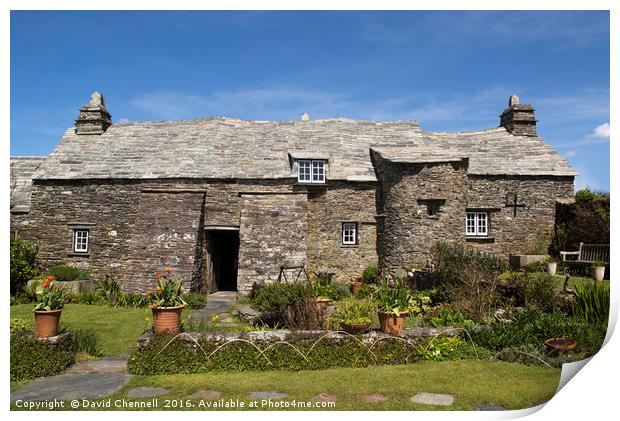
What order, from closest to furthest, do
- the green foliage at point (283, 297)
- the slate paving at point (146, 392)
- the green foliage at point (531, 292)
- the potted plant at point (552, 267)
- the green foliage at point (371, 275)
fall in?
the slate paving at point (146, 392) < the green foliage at point (283, 297) < the green foliage at point (531, 292) < the potted plant at point (552, 267) < the green foliage at point (371, 275)

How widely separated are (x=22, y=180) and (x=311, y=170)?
Answer: 13468 mm

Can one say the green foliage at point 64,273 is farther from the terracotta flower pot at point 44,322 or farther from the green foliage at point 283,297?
the green foliage at point 283,297

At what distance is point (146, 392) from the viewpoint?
7.05 metres

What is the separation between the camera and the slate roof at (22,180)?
63.6 feet

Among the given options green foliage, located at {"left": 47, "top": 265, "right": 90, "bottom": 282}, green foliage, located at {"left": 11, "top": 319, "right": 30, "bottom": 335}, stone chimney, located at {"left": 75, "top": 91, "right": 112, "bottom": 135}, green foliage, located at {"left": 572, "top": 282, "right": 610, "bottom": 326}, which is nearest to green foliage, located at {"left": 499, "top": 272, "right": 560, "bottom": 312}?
green foliage, located at {"left": 572, "top": 282, "right": 610, "bottom": 326}

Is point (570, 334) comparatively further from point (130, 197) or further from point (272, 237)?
point (130, 197)

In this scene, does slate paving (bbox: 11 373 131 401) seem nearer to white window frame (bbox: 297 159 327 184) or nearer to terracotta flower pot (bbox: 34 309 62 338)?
terracotta flower pot (bbox: 34 309 62 338)

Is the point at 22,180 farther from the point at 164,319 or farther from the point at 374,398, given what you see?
the point at 374,398

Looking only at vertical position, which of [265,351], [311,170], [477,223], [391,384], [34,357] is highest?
[311,170]

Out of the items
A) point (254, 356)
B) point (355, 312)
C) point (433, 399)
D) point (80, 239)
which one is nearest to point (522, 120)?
point (355, 312)

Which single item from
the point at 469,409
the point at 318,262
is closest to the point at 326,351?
the point at 469,409

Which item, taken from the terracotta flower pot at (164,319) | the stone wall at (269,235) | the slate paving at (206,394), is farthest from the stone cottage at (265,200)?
the slate paving at (206,394)

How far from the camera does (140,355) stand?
8.15 meters

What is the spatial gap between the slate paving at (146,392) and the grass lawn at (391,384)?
10cm
